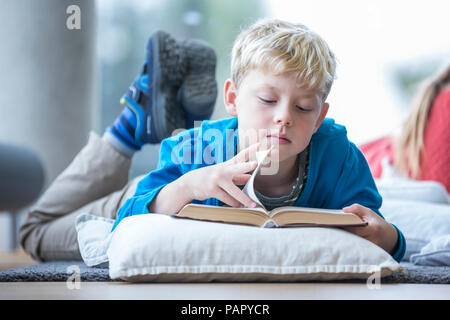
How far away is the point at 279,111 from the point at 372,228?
10.9 inches

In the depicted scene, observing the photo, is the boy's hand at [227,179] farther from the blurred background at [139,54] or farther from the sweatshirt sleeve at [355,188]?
the blurred background at [139,54]

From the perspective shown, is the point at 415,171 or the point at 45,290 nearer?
the point at 45,290

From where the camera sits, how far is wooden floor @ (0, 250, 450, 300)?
75cm

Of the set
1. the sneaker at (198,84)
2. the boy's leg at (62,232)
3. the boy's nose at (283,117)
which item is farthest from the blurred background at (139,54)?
the boy's nose at (283,117)

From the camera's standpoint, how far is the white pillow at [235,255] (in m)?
0.86

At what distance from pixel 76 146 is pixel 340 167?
1918 mm

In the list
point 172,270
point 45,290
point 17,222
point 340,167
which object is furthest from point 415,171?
point 17,222

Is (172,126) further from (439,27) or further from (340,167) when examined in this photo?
(439,27)

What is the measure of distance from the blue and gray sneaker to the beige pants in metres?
0.05

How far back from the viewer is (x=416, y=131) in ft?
6.79

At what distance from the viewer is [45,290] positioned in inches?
33.0
